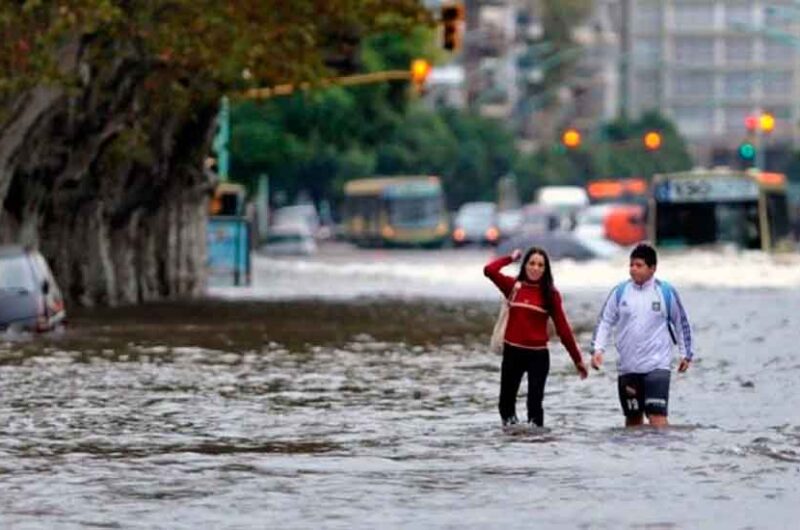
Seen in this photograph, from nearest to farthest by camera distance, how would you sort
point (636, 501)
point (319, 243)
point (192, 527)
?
point (192, 527) < point (636, 501) < point (319, 243)

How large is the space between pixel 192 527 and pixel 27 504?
156 centimetres

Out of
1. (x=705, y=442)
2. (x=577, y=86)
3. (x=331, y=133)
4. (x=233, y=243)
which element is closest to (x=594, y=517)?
(x=705, y=442)

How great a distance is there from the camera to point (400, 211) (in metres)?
111

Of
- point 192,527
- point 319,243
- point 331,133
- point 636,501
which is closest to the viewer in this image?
point 192,527

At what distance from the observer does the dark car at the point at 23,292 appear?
1503 inches

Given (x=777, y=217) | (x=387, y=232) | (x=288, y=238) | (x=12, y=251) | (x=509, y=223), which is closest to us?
(x=12, y=251)

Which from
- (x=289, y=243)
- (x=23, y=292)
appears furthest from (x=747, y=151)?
(x=23, y=292)

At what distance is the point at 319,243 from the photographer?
126938mm

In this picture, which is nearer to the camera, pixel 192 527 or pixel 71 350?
pixel 192 527

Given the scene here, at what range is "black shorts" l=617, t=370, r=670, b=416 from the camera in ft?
71.0

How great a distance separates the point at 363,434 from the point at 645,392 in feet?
Answer: 7.37

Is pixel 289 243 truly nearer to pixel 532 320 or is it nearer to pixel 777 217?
pixel 777 217

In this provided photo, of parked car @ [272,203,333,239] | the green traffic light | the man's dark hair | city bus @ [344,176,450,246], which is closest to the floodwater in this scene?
the man's dark hair

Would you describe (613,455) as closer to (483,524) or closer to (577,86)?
(483,524)
